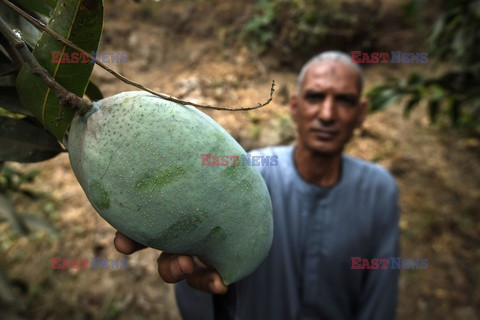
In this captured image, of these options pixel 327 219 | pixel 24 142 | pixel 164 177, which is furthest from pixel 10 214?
pixel 327 219

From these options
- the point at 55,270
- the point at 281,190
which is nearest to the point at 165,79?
the point at 55,270

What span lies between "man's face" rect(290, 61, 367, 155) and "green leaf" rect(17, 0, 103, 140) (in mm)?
1032

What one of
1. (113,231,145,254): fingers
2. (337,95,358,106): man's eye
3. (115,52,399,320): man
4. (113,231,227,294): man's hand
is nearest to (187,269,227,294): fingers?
(113,231,227,294): man's hand

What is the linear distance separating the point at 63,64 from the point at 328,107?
3.57 feet

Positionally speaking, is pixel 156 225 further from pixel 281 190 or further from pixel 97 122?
pixel 281 190

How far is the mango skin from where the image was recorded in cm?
45

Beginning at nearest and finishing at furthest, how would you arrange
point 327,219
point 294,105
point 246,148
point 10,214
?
point 10,214 → point 327,219 → point 294,105 → point 246,148

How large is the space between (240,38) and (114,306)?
2404 millimetres

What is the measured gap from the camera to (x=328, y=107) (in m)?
1.38

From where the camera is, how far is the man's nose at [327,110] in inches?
54.0

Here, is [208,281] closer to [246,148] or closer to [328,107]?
[328,107]

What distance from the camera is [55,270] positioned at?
2043mm

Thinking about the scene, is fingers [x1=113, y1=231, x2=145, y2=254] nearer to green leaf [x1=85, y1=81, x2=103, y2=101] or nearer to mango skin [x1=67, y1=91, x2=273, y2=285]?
mango skin [x1=67, y1=91, x2=273, y2=285]

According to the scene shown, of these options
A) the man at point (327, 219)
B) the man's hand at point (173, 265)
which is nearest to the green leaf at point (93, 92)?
the man's hand at point (173, 265)
